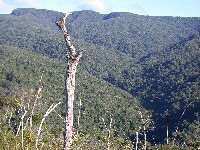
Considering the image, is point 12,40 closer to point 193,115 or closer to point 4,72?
point 4,72

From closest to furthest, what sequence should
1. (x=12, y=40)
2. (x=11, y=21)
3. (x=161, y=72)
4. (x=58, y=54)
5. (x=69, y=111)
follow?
(x=69, y=111)
(x=161, y=72)
(x=58, y=54)
(x=12, y=40)
(x=11, y=21)

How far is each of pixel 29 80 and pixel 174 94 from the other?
35.6m

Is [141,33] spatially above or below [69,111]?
above

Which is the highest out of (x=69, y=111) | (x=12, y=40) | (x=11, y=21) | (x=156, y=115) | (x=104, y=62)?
(x=11, y=21)

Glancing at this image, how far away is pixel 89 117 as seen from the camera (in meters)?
65.0

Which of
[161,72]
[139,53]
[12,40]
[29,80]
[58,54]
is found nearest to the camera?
[29,80]

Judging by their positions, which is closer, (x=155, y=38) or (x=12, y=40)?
(x=12, y=40)

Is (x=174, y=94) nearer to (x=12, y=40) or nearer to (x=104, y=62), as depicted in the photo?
(x=104, y=62)

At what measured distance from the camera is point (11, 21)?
188875mm

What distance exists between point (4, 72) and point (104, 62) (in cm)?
6382

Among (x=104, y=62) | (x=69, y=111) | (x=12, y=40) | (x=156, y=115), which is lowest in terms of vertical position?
(x=156, y=115)

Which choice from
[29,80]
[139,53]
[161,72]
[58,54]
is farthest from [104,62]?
[29,80]

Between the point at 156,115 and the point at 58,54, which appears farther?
the point at 58,54

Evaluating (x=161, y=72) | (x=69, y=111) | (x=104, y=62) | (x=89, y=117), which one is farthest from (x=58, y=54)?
(x=69, y=111)
